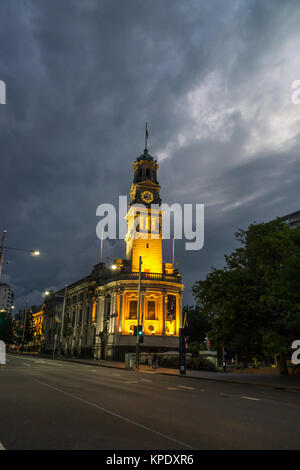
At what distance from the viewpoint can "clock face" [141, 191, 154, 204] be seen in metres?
75.9

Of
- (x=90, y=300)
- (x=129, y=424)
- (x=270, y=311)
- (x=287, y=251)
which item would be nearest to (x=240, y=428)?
(x=129, y=424)

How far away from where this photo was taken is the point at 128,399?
12.4 metres

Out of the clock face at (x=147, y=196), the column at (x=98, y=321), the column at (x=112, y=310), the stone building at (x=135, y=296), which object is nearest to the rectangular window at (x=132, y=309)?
the stone building at (x=135, y=296)

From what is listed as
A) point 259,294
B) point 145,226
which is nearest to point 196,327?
point 145,226

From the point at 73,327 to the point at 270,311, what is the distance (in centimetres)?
7177

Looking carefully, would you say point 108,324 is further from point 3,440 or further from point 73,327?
point 3,440

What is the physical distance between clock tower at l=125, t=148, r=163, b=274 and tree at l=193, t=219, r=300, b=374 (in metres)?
40.5

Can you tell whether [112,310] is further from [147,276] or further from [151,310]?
[147,276]

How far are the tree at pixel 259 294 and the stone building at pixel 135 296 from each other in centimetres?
3157

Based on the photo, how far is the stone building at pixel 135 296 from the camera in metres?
65.9

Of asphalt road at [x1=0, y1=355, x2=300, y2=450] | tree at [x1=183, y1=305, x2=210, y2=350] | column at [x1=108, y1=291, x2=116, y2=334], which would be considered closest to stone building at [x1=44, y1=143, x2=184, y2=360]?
column at [x1=108, y1=291, x2=116, y2=334]

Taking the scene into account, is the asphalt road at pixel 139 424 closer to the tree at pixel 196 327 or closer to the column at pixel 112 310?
the column at pixel 112 310

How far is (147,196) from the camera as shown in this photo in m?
76.3
